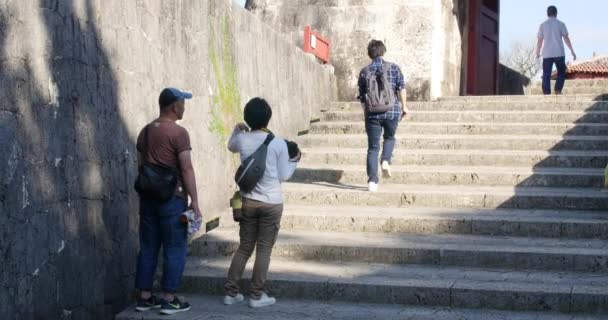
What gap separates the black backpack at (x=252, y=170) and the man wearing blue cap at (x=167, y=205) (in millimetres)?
300

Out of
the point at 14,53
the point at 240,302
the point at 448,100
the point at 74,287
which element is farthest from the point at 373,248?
the point at 448,100

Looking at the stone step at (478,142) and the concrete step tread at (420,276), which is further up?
the stone step at (478,142)

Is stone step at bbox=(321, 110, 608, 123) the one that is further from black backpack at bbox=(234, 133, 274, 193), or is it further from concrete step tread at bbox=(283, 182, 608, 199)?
black backpack at bbox=(234, 133, 274, 193)

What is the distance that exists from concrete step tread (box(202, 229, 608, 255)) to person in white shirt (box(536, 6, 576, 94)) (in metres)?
6.38

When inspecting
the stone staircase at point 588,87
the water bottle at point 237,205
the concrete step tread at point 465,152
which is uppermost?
the stone staircase at point 588,87

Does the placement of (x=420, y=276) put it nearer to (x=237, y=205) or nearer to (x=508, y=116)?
(x=237, y=205)

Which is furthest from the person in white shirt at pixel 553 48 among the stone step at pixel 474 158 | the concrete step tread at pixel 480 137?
the stone step at pixel 474 158

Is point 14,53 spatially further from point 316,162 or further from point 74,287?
point 316,162

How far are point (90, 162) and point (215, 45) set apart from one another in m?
2.65

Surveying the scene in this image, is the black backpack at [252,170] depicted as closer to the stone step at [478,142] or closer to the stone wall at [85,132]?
the stone wall at [85,132]

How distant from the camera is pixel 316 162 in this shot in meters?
9.83

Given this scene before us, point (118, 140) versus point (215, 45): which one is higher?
point (215, 45)

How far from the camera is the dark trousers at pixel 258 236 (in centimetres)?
585

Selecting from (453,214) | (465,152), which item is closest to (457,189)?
(453,214)
